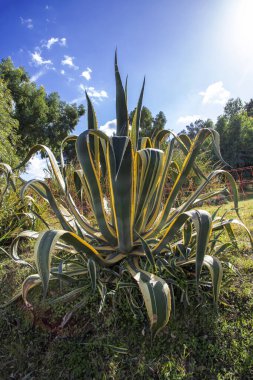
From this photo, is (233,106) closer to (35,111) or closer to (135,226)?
(35,111)

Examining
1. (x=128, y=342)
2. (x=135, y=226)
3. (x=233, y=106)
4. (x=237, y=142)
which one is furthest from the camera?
(x=233, y=106)

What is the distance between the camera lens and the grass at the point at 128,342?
120 cm

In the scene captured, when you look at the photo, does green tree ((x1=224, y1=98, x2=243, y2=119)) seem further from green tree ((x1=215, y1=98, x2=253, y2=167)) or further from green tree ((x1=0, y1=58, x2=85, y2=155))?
green tree ((x1=0, y1=58, x2=85, y2=155))

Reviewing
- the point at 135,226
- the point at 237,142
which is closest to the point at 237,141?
the point at 237,142

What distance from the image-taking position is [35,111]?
561 inches

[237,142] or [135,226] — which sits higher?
[237,142]

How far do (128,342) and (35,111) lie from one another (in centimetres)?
1476

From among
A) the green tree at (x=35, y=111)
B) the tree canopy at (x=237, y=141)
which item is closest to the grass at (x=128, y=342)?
the green tree at (x=35, y=111)

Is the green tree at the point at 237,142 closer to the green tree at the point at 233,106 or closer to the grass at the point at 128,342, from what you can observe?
the green tree at the point at 233,106

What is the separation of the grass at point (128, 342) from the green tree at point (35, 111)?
12707mm

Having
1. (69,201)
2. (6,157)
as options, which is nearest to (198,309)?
(69,201)

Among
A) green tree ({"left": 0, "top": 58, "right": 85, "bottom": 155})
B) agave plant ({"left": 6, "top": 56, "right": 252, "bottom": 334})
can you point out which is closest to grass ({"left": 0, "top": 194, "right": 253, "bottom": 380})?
agave plant ({"left": 6, "top": 56, "right": 252, "bottom": 334})

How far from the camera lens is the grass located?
47.1 inches

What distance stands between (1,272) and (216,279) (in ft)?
5.66
